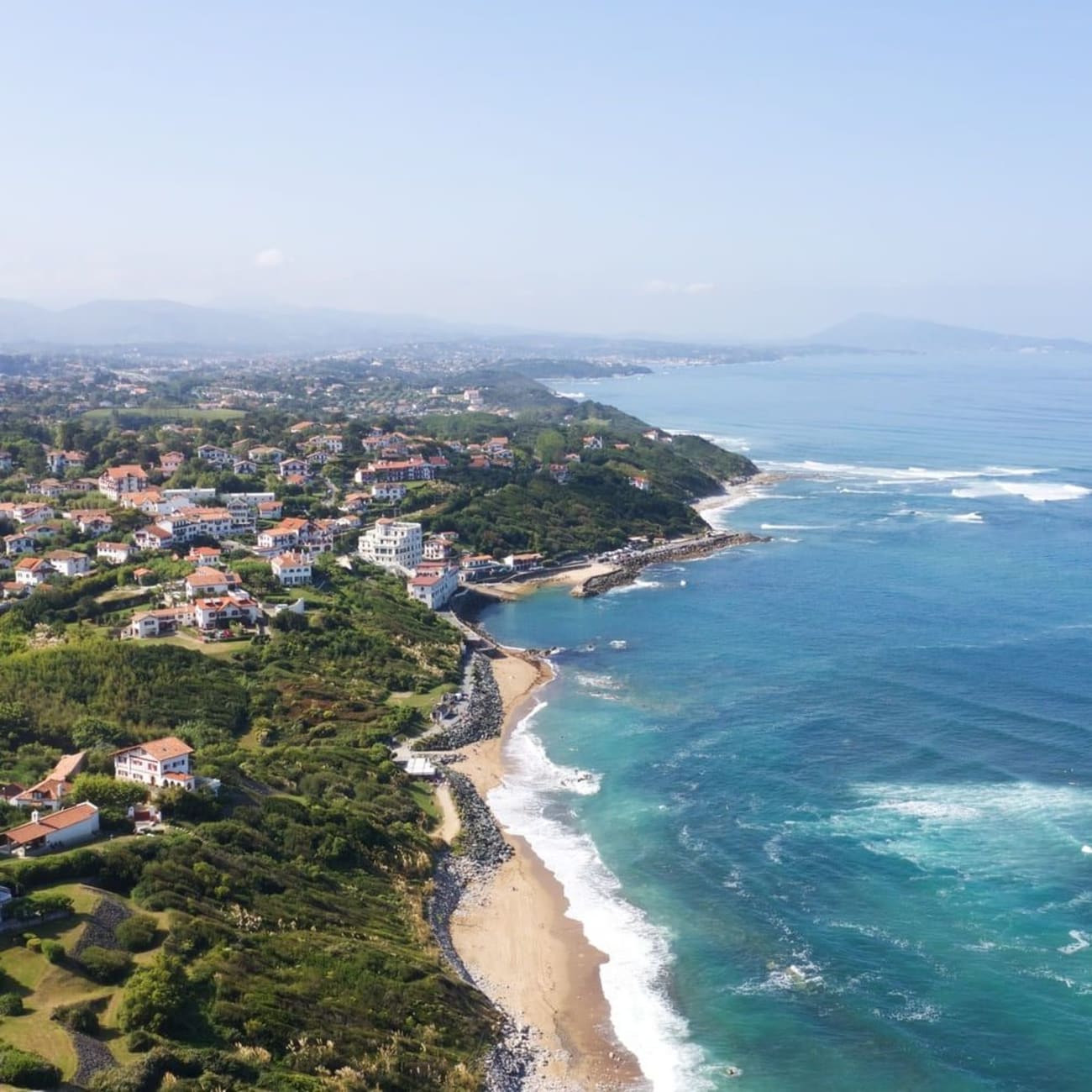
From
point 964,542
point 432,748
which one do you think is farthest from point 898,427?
point 432,748

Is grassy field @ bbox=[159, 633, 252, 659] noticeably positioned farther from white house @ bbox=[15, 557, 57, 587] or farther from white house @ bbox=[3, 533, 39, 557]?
white house @ bbox=[3, 533, 39, 557]

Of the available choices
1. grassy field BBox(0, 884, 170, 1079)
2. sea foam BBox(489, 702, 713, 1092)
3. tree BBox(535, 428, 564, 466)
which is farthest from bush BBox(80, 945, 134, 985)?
tree BBox(535, 428, 564, 466)

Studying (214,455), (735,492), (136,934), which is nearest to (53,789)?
(136,934)

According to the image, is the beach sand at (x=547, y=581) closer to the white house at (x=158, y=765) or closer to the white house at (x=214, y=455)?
the white house at (x=214, y=455)

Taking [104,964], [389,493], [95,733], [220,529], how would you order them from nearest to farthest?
[104,964]
[95,733]
[220,529]
[389,493]

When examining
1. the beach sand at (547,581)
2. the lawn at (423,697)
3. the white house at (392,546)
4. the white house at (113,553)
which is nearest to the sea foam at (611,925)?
the lawn at (423,697)

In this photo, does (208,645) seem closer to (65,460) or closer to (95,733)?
(95,733)
